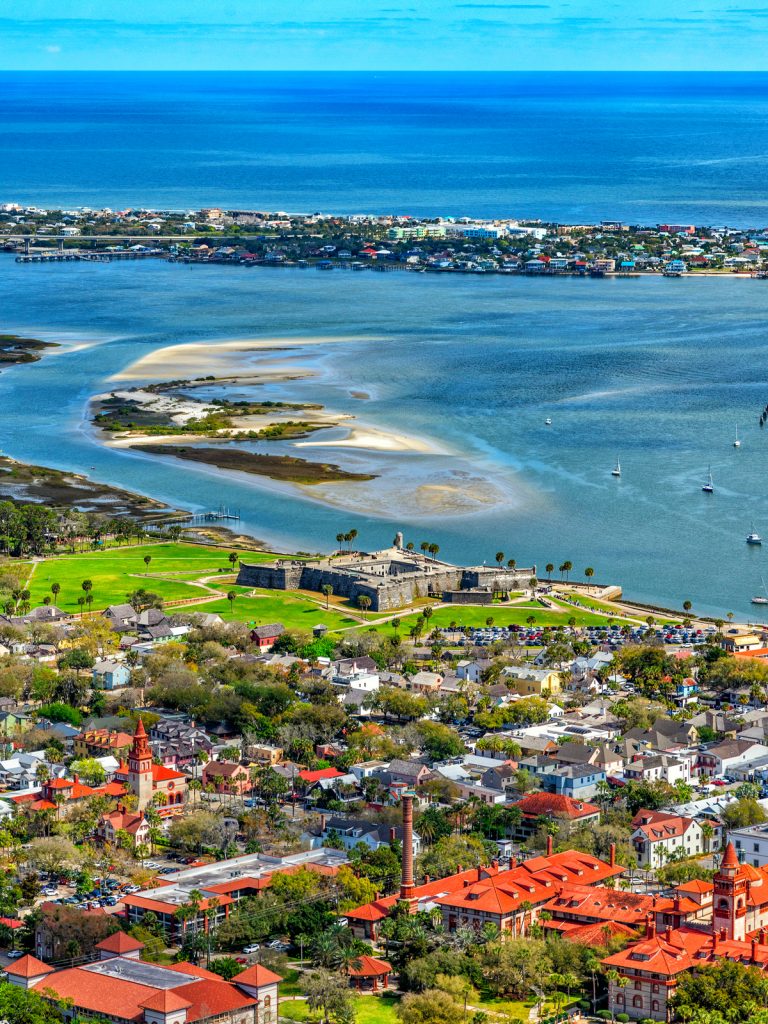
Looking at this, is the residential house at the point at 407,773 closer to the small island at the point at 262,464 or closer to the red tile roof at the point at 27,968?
the red tile roof at the point at 27,968

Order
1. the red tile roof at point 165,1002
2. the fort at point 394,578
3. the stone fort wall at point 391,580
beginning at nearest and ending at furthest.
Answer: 1. the red tile roof at point 165,1002
2. the stone fort wall at point 391,580
3. the fort at point 394,578

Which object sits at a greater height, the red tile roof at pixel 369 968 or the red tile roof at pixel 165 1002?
the red tile roof at pixel 165 1002

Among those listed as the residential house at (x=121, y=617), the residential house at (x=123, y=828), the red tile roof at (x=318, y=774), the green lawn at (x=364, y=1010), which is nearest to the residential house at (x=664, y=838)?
the red tile roof at (x=318, y=774)

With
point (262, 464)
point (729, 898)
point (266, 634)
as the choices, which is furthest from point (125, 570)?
point (729, 898)

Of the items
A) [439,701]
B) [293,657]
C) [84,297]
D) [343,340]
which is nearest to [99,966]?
[439,701]

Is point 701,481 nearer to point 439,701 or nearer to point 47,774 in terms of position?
point 439,701

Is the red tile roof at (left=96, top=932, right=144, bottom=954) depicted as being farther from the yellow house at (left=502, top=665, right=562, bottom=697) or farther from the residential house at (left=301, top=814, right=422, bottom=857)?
the yellow house at (left=502, top=665, right=562, bottom=697)
